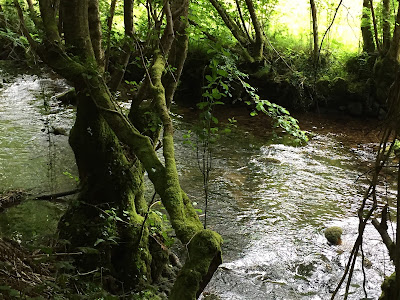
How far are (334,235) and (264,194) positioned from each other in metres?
1.65

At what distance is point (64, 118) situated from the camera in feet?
30.9

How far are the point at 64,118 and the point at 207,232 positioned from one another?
828 cm

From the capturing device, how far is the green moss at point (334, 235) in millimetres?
5195

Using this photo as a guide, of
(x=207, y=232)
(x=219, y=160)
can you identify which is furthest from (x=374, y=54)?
(x=207, y=232)

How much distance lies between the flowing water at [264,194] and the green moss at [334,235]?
0.10 meters

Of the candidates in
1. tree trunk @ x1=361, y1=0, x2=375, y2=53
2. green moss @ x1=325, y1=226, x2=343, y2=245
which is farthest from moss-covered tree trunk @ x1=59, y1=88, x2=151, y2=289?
tree trunk @ x1=361, y1=0, x2=375, y2=53

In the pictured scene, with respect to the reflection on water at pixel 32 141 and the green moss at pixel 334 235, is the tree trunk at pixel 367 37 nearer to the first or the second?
the green moss at pixel 334 235

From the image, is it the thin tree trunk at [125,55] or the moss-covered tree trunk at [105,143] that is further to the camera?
the thin tree trunk at [125,55]

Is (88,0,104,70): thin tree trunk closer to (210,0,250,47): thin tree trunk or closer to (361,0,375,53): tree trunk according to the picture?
(210,0,250,47): thin tree trunk

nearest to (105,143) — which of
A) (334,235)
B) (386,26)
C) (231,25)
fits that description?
(334,235)

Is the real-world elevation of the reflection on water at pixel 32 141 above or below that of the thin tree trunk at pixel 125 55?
below

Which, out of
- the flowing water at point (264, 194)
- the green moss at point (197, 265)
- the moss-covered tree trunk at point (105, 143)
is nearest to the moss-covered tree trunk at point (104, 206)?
the moss-covered tree trunk at point (105, 143)

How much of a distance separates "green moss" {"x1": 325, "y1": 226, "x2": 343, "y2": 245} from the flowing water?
103 mm

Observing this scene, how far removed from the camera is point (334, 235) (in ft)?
17.2
